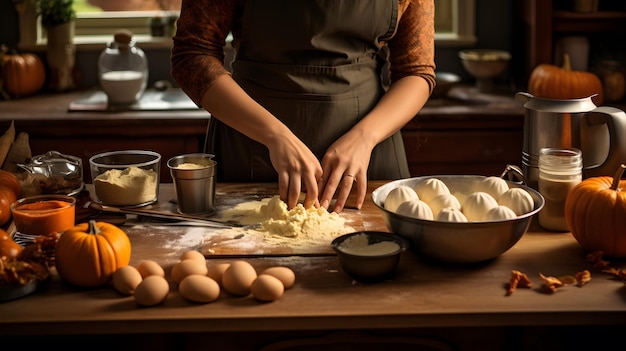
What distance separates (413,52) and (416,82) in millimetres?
89

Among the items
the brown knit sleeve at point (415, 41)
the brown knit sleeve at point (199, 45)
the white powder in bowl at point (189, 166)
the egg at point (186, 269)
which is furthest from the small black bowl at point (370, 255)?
the brown knit sleeve at point (415, 41)

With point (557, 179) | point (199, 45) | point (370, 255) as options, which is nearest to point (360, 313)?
point (370, 255)

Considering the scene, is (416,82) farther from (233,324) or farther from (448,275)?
(233,324)

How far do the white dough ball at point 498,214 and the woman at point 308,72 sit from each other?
0.43 m

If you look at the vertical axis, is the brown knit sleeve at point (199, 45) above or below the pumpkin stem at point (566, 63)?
above

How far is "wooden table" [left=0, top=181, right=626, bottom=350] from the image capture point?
1326 mm

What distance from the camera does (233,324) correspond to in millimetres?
1327

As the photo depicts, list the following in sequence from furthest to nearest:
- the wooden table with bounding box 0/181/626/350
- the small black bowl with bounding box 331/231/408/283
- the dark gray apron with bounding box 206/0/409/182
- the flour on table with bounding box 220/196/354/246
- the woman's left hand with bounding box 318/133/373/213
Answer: the dark gray apron with bounding box 206/0/409/182 < the woman's left hand with bounding box 318/133/373/213 < the flour on table with bounding box 220/196/354/246 < the small black bowl with bounding box 331/231/408/283 < the wooden table with bounding box 0/181/626/350

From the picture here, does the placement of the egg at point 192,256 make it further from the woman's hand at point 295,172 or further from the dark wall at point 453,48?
the dark wall at point 453,48

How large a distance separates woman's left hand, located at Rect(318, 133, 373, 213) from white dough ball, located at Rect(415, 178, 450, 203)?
0.65ft

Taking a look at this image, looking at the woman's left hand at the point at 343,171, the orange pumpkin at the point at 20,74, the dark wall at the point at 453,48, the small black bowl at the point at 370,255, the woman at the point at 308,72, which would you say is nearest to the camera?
the small black bowl at the point at 370,255

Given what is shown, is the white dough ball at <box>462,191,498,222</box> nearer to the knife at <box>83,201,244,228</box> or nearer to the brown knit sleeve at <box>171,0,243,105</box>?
the knife at <box>83,201,244,228</box>

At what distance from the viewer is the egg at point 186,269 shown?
1430 millimetres

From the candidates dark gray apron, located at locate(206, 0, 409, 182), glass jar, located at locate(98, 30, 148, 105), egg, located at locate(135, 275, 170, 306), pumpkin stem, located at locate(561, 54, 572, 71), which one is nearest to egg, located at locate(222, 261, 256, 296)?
egg, located at locate(135, 275, 170, 306)
